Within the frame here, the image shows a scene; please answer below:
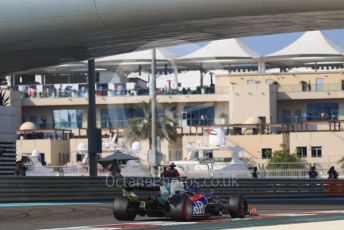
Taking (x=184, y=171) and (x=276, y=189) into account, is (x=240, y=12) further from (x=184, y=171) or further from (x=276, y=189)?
(x=184, y=171)

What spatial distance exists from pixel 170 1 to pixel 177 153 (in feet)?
222

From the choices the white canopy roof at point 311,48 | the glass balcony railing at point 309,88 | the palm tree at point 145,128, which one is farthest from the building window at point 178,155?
the white canopy roof at point 311,48

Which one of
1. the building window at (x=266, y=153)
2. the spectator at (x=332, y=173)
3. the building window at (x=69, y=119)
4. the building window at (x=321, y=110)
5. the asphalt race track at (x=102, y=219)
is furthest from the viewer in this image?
the building window at (x=69, y=119)

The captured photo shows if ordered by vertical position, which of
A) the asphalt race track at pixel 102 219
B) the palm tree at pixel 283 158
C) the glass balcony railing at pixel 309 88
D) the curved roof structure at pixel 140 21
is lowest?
the palm tree at pixel 283 158

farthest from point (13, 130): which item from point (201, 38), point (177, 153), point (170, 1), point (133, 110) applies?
point (133, 110)

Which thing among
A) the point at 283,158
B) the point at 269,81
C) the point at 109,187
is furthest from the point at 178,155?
the point at 109,187

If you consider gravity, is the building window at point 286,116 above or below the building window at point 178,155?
above

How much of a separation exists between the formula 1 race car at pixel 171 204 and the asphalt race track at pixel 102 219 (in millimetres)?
182

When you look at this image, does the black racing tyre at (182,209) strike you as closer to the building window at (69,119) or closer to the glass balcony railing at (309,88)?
the glass balcony railing at (309,88)

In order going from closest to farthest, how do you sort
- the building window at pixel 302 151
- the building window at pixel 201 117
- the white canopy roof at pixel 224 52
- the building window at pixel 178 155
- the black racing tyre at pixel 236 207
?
the black racing tyre at pixel 236 207, the building window at pixel 302 151, the building window at pixel 178 155, the building window at pixel 201 117, the white canopy roof at pixel 224 52

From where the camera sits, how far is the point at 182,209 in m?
16.5

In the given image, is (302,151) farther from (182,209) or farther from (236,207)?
(182,209)

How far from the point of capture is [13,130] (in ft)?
94.0

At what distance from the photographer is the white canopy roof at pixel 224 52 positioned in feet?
340
